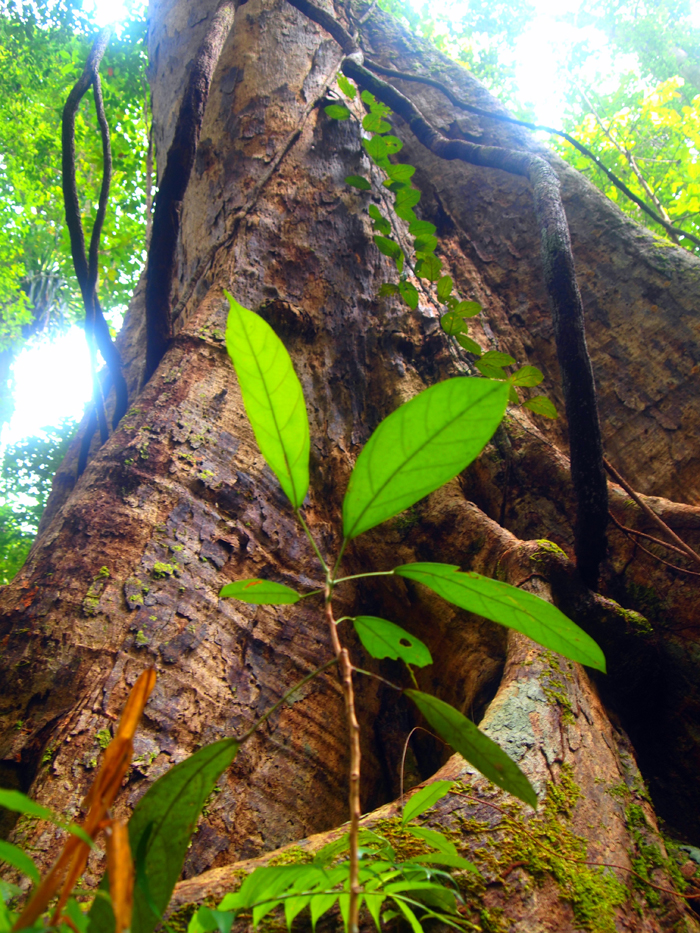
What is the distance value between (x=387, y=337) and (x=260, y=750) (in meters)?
1.48

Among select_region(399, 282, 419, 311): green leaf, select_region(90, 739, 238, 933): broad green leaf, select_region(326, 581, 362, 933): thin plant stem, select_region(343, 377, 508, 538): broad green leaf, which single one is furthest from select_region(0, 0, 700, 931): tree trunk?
select_region(343, 377, 508, 538): broad green leaf

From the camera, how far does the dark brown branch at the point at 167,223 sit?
1.72 metres

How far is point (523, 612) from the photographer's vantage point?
1.69 ft

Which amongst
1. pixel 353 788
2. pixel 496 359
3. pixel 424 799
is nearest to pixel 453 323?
pixel 496 359

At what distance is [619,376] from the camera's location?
6.82 feet

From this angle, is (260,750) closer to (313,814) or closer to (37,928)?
(313,814)

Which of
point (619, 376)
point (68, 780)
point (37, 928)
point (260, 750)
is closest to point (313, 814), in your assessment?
point (260, 750)

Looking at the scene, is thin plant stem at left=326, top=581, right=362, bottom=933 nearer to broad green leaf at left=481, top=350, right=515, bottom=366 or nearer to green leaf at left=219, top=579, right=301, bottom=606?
green leaf at left=219, top=579, right=301, bottom=606

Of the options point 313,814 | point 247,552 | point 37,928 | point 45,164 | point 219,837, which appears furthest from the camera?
point 45,164

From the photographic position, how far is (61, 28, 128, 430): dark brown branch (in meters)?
1.55

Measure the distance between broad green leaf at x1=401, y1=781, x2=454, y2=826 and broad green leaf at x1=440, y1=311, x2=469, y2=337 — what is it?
1389mm

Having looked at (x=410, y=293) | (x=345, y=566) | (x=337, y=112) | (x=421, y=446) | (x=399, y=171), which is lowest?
(x=421, y=446)

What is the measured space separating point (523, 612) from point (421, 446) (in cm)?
20

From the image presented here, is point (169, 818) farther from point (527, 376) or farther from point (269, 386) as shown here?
point (527, 376)
